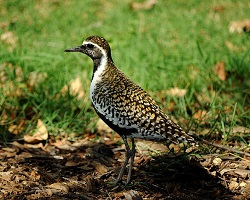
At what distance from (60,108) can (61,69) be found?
1.21 meters

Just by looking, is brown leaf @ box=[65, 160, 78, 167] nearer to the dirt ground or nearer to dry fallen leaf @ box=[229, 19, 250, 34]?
the dirt ground

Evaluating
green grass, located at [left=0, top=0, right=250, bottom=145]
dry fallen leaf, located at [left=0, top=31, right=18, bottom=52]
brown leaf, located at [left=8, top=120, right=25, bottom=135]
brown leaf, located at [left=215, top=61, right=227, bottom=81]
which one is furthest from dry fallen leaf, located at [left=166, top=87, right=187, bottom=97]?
dry fallen leaf, located at [left=0, top=31, right=18, bottom=52]

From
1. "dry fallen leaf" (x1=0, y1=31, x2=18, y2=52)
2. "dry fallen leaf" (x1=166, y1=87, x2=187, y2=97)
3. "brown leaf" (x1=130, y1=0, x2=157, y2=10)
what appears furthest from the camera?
"brown leaf" (x1=130, y1=0, x2=157, y2=10)

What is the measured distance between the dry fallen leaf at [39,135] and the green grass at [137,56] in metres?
0.09

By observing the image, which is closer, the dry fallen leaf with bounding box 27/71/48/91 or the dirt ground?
the dirt ground

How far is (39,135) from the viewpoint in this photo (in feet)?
19.1

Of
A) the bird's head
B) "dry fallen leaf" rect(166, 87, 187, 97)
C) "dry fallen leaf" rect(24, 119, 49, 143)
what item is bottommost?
"dry fallen leaf" rect(24, 119, 49, 143)

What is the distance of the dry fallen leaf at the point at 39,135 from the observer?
578cm

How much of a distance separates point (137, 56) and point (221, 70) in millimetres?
1538

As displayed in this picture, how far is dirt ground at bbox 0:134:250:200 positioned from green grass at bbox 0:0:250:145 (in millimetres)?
461

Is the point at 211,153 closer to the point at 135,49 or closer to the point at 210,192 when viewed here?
the point at 210,192

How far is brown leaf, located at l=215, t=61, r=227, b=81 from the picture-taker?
6803 millimetres

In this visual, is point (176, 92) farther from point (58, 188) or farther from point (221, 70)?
point (58, 188)

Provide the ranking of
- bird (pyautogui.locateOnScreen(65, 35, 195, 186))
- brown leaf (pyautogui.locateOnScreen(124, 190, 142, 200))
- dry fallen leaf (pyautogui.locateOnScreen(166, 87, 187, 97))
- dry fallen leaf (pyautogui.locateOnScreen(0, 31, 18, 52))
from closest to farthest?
brown leaf (pyautogui.locateOnScreen(124, 190, 142, 200))
bird (pyautogui.locateOnScreen(65, 35, 195, 186))
dry fallen leaf (pyautogui.locateOnScreen(166, 87, 187, 97))
dry fallen leaf (pyautogui.locateOnScreen(0, 31, 18, 52))
